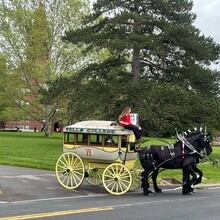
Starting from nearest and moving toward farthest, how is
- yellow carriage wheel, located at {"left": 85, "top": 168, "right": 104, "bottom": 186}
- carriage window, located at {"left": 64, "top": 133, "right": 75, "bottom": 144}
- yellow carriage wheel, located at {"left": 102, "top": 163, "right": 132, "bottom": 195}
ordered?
yellow carriage wheel, located at {"left": 102, "top": 163, "right": 132, "bottom": 195}, carriage window, located at {"left": 64, "top": 133, "right": 75, "bottom": 144}, yellow carriage wheel, located at {"left": 85, "top": 168, "right": 104, "bottom": 186}

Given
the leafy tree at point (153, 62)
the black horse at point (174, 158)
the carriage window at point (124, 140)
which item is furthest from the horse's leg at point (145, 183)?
the leafy tree at point (153, 62)

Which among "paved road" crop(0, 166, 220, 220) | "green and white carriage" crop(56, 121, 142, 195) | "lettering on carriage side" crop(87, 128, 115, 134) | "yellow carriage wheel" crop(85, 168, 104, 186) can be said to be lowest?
A: "paved road" crop(0, 166, 220, 220)

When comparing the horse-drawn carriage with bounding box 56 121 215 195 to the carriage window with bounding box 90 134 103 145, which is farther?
the carriage window with bounding box 90 134 103 145

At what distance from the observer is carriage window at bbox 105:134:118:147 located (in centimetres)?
1400

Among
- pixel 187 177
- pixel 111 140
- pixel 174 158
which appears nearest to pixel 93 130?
pixel 111 140

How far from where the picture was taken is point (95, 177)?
1576 cm

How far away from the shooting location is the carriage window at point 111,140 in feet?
45.9

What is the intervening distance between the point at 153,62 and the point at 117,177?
20.2m

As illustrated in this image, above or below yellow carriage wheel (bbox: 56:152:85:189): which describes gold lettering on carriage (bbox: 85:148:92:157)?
above

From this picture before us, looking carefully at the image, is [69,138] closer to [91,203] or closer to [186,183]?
[91,203]

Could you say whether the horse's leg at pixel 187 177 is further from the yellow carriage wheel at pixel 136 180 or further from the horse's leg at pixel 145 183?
the yellow carriage wheel at pixel 136 180

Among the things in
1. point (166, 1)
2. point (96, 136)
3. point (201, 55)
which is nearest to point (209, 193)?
point (96, 136)

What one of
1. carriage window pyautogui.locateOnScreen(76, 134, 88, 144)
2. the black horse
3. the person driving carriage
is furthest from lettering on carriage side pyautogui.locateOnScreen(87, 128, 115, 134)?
the black horse

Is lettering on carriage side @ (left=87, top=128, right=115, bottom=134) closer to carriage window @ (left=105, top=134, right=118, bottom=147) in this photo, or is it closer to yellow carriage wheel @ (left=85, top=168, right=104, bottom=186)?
carriage window @ (left=105, top=134, right=118, bottom=147)
